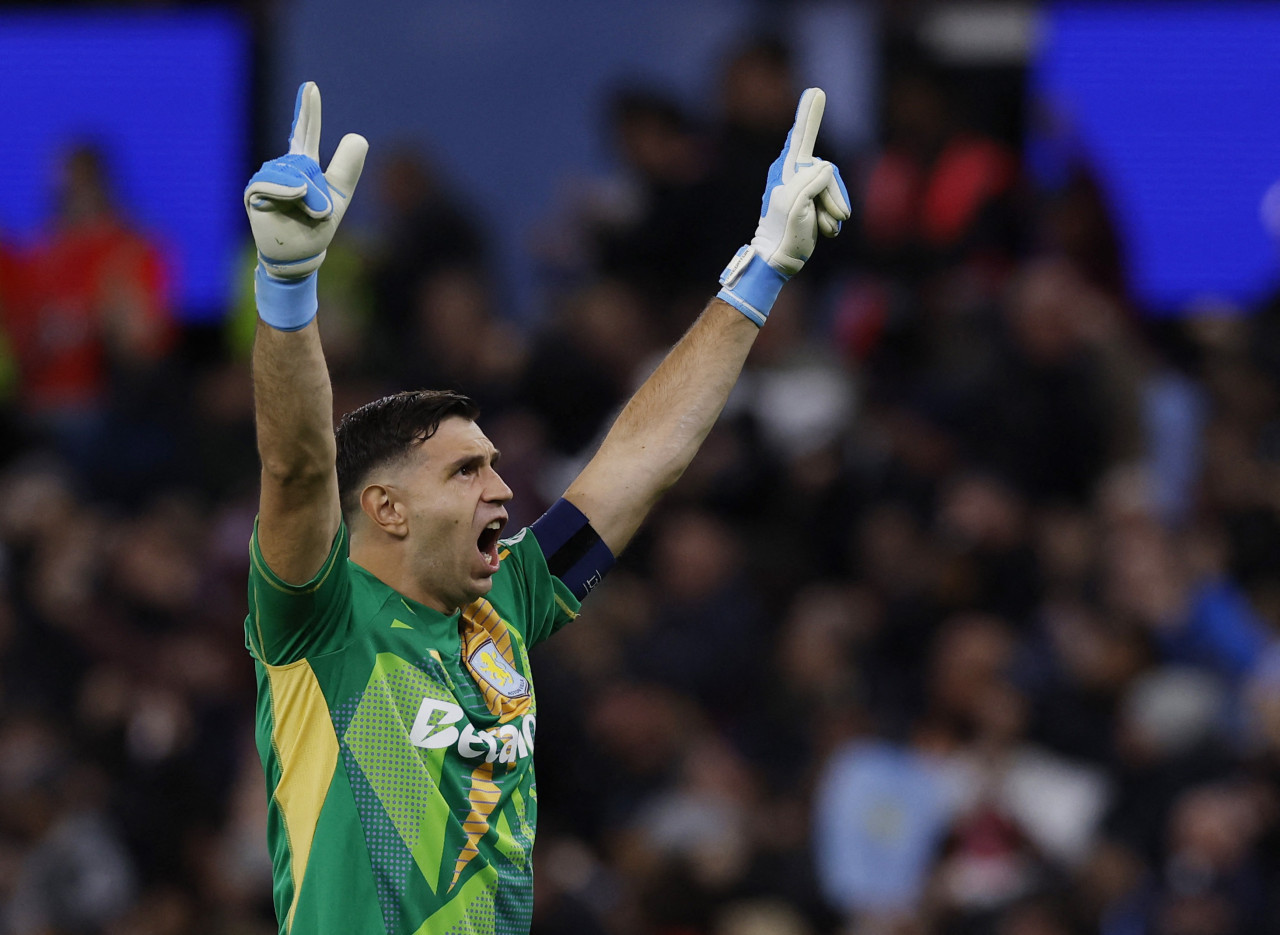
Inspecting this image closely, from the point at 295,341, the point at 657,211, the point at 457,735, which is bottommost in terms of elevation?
the point at 657,211

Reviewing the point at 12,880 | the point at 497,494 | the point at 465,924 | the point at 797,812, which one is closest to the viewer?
the point at 465,924

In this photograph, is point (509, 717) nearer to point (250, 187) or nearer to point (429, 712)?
point (429, 712)

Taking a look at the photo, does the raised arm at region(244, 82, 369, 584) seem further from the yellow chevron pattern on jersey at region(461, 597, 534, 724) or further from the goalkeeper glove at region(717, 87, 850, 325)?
the goalkeeper glove at region(717, 87, 850, 325)

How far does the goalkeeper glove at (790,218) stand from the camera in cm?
461

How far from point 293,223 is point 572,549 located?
122 cm

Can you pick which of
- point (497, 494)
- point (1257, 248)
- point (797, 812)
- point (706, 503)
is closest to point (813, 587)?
point (706, 503)

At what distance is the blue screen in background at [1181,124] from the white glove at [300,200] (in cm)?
797

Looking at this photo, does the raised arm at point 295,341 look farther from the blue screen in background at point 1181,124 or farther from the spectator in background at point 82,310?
the blue screen in background at point 1181,124

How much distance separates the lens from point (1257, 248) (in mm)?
11109

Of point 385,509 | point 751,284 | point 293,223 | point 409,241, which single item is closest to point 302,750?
point 385,509

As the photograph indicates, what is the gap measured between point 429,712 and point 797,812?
4.74m

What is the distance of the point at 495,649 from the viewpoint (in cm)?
427

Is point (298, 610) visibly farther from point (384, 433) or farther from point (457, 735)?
point (384, 433)

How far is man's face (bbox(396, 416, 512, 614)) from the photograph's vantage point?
4.14 metres
